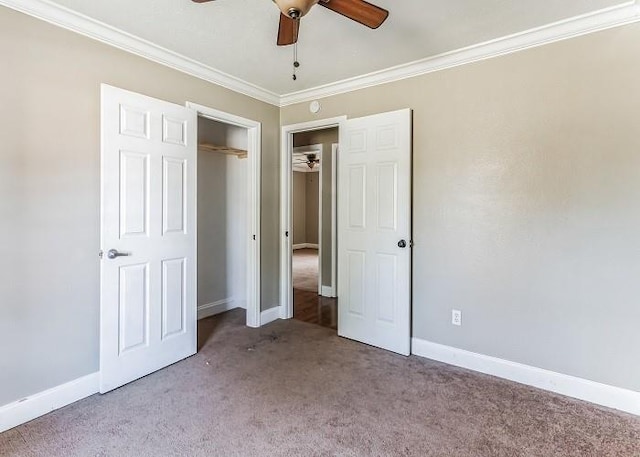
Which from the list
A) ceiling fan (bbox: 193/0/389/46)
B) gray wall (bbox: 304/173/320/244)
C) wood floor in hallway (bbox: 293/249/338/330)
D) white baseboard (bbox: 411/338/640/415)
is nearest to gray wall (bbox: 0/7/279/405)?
ceiling fan (bbox: 193/0/389/46)

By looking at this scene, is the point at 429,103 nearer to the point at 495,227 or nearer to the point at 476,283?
the point at 495,227

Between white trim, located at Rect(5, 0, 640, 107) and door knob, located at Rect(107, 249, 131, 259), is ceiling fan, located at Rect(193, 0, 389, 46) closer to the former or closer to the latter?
white trim, located at Rect(5, 0, 640, 107)

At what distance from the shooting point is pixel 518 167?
2510 millimetres

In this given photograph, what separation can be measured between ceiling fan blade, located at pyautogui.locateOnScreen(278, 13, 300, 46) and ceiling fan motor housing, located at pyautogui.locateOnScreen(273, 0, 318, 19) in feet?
0.66

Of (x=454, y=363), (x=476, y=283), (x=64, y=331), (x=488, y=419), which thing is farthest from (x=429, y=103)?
(x=64, y=331)

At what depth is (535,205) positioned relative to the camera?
2453 mm

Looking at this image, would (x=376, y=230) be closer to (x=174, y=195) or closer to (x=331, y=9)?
(x=174, y=195)

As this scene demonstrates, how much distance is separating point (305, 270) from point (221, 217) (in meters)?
3.01

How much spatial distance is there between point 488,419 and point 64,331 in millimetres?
2708

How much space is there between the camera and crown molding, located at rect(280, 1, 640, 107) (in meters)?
2.14

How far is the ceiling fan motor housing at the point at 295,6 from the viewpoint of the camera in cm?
145

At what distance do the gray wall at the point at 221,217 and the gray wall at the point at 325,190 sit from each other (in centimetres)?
122

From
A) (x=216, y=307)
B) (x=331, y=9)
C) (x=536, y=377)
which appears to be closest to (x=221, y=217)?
(x=216, y=307)

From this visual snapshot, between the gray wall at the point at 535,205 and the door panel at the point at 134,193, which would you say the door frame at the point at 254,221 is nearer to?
the door panel at the point at 134,193
